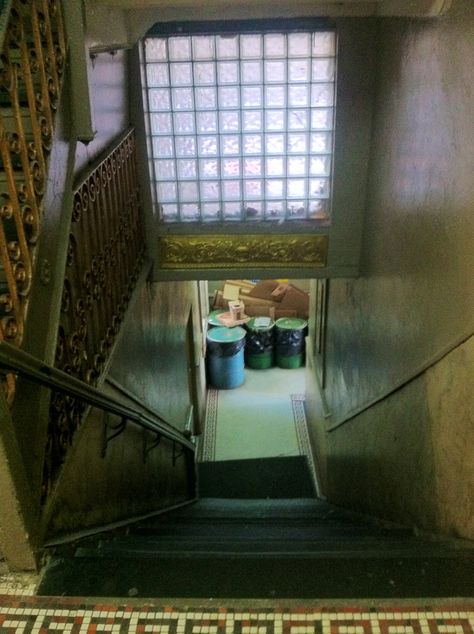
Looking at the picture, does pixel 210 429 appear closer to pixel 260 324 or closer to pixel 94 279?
pixel 260 324

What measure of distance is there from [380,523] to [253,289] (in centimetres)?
626

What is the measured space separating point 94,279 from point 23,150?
1058mm

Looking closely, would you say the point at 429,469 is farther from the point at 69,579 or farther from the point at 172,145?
the point at 172,145

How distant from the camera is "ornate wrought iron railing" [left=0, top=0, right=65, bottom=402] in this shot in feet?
6.09

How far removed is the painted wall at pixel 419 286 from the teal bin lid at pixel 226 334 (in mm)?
3763

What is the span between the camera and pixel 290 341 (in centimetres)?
891

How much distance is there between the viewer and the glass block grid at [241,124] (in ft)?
13.3

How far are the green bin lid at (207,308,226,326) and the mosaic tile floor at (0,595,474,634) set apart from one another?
7190mm

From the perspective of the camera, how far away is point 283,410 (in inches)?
323

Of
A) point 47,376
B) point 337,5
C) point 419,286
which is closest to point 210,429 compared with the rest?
point 419,286

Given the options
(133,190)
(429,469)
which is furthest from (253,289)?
(429,469)

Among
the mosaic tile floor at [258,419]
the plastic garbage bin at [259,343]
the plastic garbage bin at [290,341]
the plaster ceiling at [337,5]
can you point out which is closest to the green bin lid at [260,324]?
the plastic garbage bin at [259,343]

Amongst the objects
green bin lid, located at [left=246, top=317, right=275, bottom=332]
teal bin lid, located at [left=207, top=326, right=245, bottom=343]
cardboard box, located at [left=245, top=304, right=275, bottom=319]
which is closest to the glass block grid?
teal bin lid, located at [left=207, top=326, right=245, bottom=343]

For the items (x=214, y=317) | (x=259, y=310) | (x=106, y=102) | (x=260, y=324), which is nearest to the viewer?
(x=106, y=102)
